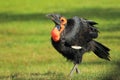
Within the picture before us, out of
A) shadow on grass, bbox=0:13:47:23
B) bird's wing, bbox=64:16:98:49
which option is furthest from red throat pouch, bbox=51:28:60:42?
shadow on grass, bbox=0:13:47:23

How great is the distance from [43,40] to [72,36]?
10204 millimetres

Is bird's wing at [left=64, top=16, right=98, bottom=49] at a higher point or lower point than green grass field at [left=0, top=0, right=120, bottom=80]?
higher

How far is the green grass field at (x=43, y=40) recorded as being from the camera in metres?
12.8

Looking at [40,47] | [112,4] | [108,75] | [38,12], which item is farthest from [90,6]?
[108,75]

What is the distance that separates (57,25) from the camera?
1113 cm

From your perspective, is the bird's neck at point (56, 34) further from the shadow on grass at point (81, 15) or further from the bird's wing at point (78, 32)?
the shadow on grass at point (81, 15)

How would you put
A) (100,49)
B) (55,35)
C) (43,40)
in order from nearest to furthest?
1. (55,35)
2. (100,49)
3. (43,40)

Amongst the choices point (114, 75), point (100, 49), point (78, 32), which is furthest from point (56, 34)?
point (100, 49)

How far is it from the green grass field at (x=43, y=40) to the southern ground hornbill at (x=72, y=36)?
462 mm

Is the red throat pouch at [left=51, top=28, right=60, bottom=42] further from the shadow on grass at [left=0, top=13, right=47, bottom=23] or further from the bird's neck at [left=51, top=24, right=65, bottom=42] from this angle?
the shadow on grass at [left=0, top=13, right=47, bottom=23]

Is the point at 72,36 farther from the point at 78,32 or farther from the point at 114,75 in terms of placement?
the point at 114,75

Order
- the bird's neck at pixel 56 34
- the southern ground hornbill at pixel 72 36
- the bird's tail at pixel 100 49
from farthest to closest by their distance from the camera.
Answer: the bird's tail at pixel 100 49
the southern ground hornbill at pixel 72 36
the bird's neck at pixel 56 34

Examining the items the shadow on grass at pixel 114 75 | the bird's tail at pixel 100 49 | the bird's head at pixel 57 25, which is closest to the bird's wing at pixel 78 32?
the bird's head at pixel 57 25

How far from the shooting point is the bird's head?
35.9ft
